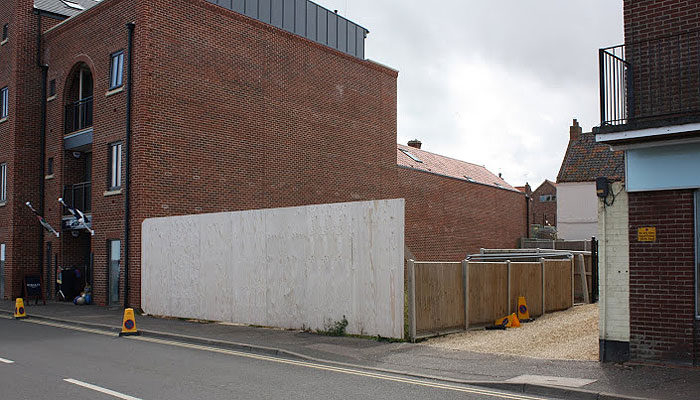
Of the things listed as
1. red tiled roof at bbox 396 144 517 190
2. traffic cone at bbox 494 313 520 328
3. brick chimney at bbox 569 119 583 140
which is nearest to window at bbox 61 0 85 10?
red tiled roof at bbox 396 144 517 190

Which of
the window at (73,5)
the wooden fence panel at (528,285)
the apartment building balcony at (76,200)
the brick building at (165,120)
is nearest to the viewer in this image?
the wooden fence panel at (528,285)

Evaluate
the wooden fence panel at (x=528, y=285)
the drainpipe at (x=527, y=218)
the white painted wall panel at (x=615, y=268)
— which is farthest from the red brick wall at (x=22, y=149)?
the drainpipe at (x=527, y=218)

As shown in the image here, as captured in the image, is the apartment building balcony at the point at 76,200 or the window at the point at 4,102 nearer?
the apartment building balcony at the point at 76,200

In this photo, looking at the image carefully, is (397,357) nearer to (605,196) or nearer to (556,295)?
(605,196)

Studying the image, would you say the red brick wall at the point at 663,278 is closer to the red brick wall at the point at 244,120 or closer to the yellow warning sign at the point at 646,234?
the yellow warning sign at the point at 646,234

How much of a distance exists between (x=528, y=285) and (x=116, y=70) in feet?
48.8

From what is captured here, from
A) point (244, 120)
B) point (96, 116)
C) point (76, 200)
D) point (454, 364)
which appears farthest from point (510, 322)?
point (76, 200)

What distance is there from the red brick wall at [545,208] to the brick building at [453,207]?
30.3 meters

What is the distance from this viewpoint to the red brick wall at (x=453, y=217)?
31.8 meters

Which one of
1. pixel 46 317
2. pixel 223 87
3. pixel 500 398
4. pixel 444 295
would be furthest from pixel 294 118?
pixel 500 398

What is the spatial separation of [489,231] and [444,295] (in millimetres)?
25731

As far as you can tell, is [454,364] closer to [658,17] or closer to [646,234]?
[646,234]

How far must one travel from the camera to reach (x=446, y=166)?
38562 millimetres

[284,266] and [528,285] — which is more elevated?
[284,266]
